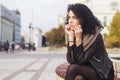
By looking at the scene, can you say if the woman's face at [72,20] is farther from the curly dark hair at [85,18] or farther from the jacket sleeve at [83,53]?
the jacket sleeve at [83,53]

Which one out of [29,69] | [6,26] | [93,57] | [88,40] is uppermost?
[6,26]

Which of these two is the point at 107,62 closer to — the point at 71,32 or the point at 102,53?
the point at 102,53

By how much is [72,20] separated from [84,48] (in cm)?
31

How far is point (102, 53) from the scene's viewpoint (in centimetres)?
441

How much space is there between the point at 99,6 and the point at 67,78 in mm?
108586

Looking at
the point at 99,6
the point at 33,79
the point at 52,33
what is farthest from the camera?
the point at 52,33

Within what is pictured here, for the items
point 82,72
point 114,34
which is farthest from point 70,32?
point 114,34

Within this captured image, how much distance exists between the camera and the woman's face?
4.43m

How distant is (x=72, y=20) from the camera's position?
4453 mm

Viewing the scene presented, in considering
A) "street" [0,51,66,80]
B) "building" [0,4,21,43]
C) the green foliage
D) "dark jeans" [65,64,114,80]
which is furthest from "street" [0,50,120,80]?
"building" [0,4,21,43]

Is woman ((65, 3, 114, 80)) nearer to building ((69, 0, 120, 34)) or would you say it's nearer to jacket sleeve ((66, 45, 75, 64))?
jacket sleeve ((66, 45, 75, 64))

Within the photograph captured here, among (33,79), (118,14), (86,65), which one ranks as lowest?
(33,79)

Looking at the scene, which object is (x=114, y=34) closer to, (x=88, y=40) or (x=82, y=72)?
(x=88, y=40)

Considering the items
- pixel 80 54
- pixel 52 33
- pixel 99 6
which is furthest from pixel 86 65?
pixel 52 33
